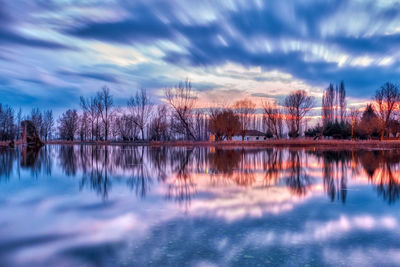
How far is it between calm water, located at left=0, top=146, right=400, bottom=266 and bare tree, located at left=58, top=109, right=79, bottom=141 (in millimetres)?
67716

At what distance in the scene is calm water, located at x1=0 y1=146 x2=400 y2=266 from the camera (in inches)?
189

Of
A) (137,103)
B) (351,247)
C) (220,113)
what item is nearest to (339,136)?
(220,113)

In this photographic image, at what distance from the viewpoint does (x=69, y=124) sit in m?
76.9

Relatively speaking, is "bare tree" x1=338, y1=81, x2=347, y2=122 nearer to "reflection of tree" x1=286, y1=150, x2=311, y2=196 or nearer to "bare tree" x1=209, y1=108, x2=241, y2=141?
"bare tree" x1=209, y1=108, x2=241, y2=141

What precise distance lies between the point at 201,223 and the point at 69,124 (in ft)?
253

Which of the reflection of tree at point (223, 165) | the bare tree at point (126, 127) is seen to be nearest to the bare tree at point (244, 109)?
the bare tree at point (126, 127)

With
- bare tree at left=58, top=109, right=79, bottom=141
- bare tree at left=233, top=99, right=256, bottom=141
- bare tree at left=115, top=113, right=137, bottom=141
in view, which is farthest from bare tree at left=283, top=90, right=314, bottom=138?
bare tree at left=58, top=109, right=79, bottom=141

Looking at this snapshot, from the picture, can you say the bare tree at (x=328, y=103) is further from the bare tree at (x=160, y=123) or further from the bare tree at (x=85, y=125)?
the bare tree at (x=85, y=125)

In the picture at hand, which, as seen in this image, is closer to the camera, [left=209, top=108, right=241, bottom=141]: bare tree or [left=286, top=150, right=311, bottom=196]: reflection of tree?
[left=286, top=150, right=311, bottom=196]: reflection of tree

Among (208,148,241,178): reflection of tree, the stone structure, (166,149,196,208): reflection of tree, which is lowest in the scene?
(166,149,196,208): reflection of tree

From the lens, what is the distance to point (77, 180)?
524 inches

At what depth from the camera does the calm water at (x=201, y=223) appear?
4.80 metres

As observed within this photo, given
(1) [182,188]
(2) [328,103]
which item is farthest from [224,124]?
(1) [182,188]

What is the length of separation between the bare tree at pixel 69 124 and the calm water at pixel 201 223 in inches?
2666
